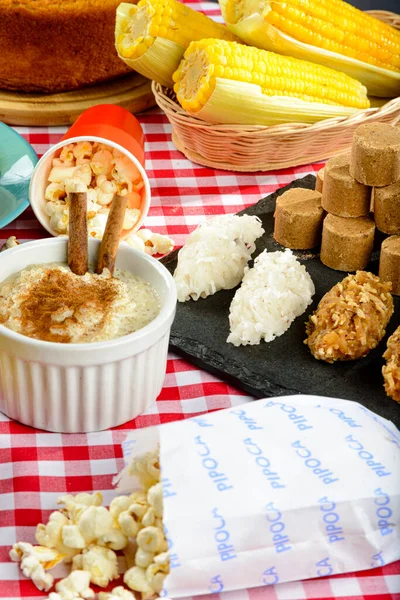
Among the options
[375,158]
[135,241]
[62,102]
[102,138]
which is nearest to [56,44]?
[62,102]

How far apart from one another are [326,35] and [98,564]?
1.35m

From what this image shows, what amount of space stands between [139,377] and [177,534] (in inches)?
12.8

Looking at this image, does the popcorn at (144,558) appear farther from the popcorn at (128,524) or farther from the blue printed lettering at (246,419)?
the blue printed lettering at (246,419)

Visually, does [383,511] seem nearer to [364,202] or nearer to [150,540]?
[150,540]

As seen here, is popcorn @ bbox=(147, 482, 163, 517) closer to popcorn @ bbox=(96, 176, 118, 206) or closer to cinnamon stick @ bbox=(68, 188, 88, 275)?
cinnamon stick @ bbox=(68, 188, 88, 275)

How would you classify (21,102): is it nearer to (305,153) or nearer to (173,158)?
(173,158)

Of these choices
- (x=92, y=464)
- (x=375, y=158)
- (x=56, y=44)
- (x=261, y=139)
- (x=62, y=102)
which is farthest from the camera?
(x=62, y=102)

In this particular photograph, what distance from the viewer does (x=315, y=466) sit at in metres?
1.11

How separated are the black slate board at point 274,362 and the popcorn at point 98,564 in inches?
15.8

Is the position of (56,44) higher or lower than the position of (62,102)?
higher

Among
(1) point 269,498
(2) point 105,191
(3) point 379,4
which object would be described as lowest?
(3) point 379,4

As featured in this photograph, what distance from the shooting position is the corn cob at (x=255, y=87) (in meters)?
1.83

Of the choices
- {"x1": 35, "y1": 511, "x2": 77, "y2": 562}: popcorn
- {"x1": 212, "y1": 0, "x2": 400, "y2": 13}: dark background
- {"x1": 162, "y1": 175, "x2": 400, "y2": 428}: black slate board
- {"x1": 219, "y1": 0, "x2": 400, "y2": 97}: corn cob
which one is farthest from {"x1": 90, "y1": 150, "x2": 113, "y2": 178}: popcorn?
{"x1": 212, "y1": 0, "x2": 400, "y2": 13}: dark background

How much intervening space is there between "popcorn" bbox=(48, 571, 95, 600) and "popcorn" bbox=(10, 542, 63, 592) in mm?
22
